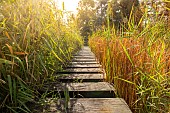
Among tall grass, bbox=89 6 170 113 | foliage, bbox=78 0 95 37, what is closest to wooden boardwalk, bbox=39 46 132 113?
tall grass, bbox=89 6 170 113

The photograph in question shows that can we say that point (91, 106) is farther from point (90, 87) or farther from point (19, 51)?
point (19, 51)

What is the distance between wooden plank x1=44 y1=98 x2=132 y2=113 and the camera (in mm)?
1063

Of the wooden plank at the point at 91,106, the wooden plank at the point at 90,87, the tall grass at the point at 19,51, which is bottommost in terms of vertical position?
the wooden plank at the point at 90,87

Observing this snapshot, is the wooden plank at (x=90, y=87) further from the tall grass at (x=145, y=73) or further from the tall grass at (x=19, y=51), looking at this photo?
the tall grass at (x=19, y=51)

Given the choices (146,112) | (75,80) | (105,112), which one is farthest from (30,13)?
(146,112)

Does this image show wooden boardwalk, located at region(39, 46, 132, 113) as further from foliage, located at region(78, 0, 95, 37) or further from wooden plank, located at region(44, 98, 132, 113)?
foliage, located at region(78, 0, 95, 37)

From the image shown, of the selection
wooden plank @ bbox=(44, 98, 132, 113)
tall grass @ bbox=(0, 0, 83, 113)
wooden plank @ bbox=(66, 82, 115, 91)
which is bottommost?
wooden plank @ bbox=(66, 82, 115, 91)

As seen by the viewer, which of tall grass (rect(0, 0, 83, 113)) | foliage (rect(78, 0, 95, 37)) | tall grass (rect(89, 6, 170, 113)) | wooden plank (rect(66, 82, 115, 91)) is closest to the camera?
tall grass (rect(0, 0, 83, 113))

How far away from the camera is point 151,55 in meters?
1.44

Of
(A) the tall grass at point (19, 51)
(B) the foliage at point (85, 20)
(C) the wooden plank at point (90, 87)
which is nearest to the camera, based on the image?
(A) the tall grass at point (19, 51)

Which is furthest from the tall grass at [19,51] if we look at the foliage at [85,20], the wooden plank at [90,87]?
the foliage at [85,20]

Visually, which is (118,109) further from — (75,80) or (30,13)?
(30,13)

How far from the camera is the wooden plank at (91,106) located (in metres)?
1.06

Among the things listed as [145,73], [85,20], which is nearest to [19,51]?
[145,73]
